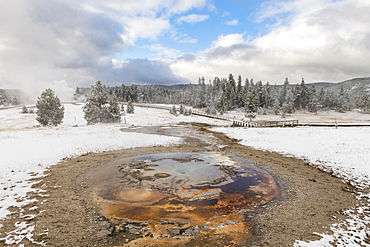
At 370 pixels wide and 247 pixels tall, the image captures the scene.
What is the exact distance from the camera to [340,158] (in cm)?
1487

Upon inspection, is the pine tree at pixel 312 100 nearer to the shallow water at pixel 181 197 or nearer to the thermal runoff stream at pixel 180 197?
the thermal runoff stream at pixel 180 197

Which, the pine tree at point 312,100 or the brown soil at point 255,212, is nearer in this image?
the brown soil at point 255,212

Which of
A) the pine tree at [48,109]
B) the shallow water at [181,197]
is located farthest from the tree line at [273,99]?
the shallow water at [181,197]

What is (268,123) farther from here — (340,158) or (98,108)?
(98,108)

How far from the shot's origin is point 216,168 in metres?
14.2

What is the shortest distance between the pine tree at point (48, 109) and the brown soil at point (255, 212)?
32.1 meters

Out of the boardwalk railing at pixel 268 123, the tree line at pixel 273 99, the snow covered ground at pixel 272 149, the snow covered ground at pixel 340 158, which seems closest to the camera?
the snow covered ground at pixel 340 158

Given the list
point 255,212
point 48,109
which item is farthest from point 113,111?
point 255,212

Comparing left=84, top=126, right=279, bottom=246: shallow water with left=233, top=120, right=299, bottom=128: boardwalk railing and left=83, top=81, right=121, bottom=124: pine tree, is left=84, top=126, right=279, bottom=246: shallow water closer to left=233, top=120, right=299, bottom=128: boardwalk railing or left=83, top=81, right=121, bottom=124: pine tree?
left=233, top=120, right=299, bottom=128: boardwalk railing

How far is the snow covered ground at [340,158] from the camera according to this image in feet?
21.2

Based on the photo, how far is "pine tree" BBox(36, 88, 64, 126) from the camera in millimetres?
38250

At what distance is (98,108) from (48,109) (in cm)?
950

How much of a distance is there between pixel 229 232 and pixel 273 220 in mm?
2113

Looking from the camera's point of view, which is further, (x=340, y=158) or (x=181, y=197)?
(x=340, y=158)
